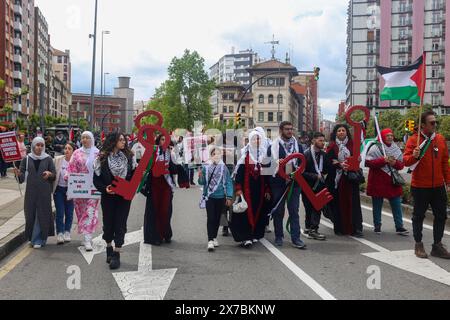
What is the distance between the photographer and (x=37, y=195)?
8430 millimetres

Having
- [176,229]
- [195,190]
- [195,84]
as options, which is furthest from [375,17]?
[176,229]

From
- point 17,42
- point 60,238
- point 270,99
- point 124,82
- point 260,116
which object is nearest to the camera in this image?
point 60,238

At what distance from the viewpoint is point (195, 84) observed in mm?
77625

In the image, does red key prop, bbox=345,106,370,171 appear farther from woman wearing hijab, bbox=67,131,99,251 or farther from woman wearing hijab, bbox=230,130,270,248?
woman wearing hijab, bbox=67,131,99,251

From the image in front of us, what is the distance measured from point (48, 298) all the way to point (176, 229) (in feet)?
14.9

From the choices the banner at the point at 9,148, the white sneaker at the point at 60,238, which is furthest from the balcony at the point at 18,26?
the white sneaker at the point at 60,238

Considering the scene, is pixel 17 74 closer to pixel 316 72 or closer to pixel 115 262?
pixel 316 72

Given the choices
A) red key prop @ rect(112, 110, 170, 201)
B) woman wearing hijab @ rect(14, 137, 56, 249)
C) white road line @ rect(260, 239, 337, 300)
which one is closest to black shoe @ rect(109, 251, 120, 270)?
red key prop @ rect(112, 110, 170, 201)

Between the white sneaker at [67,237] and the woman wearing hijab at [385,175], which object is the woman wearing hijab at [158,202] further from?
the woman wearing hijab at [385,175]

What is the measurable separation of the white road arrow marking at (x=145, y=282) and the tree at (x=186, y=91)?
232ft

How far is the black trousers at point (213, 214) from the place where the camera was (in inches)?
324

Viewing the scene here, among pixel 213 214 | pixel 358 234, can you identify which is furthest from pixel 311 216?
pixel 213 214

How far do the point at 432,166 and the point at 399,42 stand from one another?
315ft

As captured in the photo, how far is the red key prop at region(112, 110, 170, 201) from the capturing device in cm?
699
